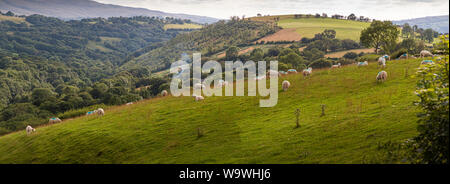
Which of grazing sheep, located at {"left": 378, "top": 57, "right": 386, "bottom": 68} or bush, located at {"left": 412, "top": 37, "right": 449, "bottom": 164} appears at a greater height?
grazing sheep, located at {"left": 378, "top": 57, "right": 386, "bottom": 68}

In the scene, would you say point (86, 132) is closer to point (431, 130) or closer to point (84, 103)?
point (431, 130)

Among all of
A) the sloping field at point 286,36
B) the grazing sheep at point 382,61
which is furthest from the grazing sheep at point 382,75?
the sloping field at point 286,36

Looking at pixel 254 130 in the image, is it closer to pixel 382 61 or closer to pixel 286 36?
pixel 382 61

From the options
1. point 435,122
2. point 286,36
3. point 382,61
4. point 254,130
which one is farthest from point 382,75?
point 286,36

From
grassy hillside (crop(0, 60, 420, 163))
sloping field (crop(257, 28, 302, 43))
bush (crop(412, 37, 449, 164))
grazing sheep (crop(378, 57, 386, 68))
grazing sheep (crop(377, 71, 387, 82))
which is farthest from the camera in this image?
sloping field (crop(257, 28, 302, 43))

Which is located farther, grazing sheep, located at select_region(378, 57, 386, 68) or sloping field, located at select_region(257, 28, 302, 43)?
sloping field, located at select_region(257, 28, 302, 43)

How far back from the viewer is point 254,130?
21.4 meters

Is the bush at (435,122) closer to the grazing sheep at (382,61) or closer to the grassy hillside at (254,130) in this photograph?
the grassy hillside at (254,130)

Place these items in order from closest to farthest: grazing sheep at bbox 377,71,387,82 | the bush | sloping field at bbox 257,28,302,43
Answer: the bush
grazing sheep at bbox 377,71,387,82
sloping field at bbox 257,28,302,43

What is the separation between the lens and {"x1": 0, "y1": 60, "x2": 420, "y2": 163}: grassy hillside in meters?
16.0

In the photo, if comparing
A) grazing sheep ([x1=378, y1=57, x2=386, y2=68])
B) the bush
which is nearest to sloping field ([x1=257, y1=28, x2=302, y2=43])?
grazing sheep ([x1=378, y1=57, x2=386, y2=68])

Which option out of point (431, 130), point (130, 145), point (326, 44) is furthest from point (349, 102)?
point (326, 44)

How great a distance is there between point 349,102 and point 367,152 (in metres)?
10.8

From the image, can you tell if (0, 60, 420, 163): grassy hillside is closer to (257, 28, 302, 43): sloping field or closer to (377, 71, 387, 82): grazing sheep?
(377, 71, 387, 82): grazing sheep
